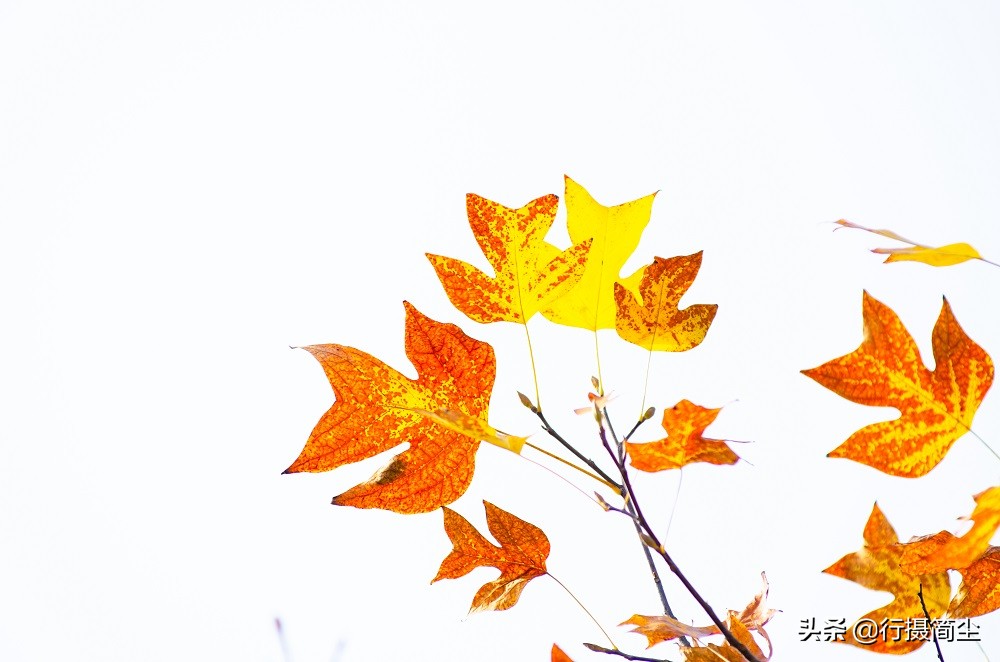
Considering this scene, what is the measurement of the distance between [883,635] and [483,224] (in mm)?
189

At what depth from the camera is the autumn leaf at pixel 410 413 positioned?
0.27 metres

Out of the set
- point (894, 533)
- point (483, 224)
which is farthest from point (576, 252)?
point (894, 533)

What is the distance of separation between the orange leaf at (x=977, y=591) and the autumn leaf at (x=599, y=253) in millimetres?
145

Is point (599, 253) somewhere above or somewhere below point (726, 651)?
above

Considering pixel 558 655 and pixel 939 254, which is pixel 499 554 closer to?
pixel 558 655

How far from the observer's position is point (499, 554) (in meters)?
0.31

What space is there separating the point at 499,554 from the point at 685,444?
81 millimetres

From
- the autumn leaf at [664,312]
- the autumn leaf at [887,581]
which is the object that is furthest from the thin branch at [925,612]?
the autumn leaf at [664,312]

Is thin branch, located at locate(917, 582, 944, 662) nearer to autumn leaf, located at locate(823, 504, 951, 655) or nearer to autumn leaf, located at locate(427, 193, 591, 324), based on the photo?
autumn leaf, located at locate(823, 504, 951, 655)

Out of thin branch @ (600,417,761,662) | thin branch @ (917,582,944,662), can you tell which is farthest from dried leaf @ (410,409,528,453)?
thin branch @ (917,582,944,662)

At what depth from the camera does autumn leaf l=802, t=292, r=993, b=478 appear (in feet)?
0.86

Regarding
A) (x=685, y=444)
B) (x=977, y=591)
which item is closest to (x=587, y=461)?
(x=685, y=444)

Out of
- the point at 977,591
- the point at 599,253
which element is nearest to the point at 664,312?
the point at 599,253

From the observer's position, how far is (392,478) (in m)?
0.28
